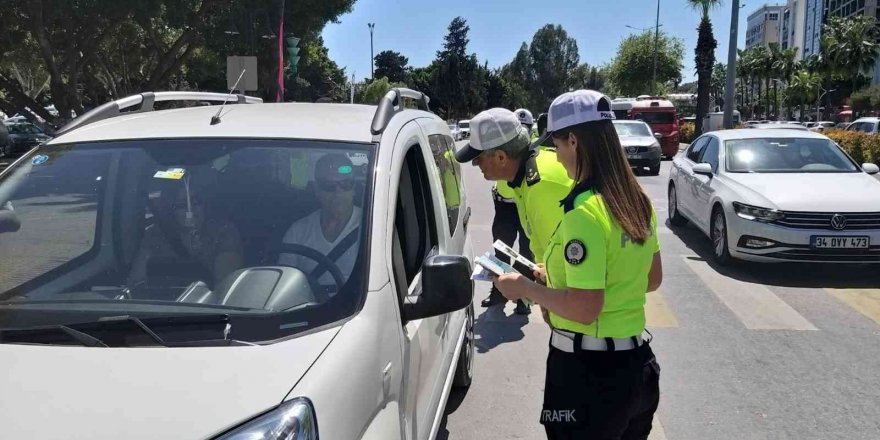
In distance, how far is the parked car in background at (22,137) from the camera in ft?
100

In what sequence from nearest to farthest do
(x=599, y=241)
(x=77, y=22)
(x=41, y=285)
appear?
(x=599, y=241)
(x=41, y=285)
(x=77, y=22)

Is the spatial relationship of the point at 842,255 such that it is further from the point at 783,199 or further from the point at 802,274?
the point at 783,199

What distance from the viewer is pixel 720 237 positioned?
816 cm

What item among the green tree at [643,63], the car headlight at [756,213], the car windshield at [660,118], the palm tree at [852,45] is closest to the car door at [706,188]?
the car headlight at [756,213]

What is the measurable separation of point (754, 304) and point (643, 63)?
57.2 m

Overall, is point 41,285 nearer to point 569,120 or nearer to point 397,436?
point 397,436

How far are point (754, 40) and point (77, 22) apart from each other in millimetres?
191054

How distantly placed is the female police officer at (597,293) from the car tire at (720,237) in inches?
239

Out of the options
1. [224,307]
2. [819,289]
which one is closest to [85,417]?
[224,307]

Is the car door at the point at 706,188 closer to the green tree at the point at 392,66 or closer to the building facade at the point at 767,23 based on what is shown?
the green tree at the point at 392,66

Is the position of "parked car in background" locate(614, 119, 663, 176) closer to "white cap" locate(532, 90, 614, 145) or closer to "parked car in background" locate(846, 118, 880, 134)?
"parked car in background" locate(846, 118, 880, 134)

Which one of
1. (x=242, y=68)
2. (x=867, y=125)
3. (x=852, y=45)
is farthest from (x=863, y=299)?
(x=852, y=45)

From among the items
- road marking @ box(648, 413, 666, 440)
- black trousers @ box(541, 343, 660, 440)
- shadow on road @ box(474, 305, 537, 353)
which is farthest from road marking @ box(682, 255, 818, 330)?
black trousers @ box(541, 343, 660, 440)

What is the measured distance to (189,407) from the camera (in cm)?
170
